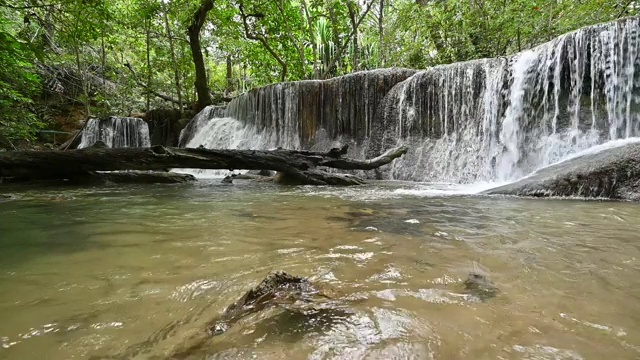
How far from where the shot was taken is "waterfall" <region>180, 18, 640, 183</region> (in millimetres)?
6766

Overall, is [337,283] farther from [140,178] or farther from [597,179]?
[140,178]

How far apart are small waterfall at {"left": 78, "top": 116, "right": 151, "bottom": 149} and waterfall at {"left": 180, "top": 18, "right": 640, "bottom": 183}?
529 centimetres

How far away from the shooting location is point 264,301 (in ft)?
4.71

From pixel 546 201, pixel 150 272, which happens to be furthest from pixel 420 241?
pixel 546 201

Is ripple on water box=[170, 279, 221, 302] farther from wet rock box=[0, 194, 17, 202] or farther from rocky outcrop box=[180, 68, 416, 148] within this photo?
rocky outcrop box=[180, 68, 416, 148]

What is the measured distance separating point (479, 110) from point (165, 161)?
6.81 metres

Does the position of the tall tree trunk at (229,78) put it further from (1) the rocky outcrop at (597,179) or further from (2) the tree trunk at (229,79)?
(1) the rocky outcrop at (597,179)

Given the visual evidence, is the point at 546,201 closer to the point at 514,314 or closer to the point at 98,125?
the point at 514,314

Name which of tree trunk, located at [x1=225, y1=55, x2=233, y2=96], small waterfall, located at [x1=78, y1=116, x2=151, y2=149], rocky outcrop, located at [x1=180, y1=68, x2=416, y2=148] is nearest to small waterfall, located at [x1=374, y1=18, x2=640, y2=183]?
rocky outcrop, located at [x1=180, y1=68, x2=416, y2=148]

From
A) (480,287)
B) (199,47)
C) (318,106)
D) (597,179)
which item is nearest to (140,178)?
(318,106)

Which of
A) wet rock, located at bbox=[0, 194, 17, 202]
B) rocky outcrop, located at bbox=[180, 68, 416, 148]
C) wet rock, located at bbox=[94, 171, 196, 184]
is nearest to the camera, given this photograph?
wet rock, located at bbox=[0, 194, 17, 202]

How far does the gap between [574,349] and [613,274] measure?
2.91 feet

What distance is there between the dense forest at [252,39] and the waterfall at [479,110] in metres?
3.10

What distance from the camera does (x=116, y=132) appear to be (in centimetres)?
1467
